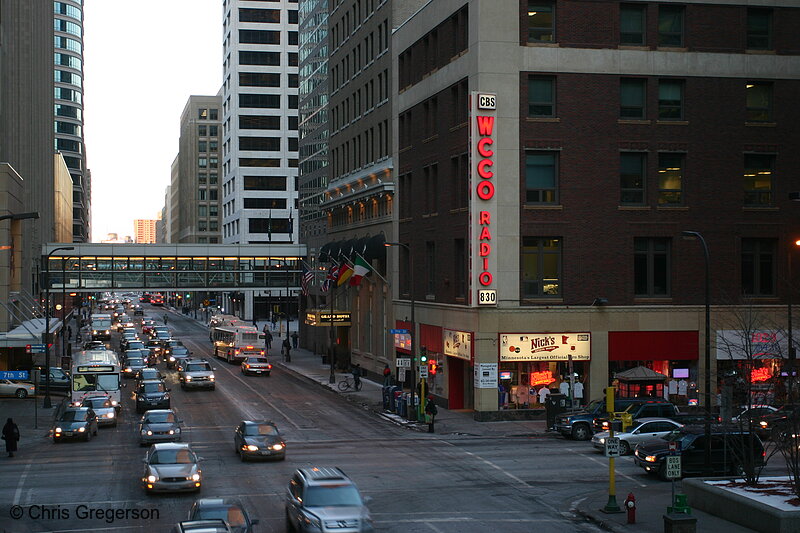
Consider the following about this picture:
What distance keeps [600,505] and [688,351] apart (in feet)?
81.7

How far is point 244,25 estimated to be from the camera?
159500 millimetres

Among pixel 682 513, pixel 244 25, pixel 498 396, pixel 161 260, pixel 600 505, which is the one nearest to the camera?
pixel 682 513

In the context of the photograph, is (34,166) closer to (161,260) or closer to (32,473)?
(161,260)

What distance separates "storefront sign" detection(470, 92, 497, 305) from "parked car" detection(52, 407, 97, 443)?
19719mm

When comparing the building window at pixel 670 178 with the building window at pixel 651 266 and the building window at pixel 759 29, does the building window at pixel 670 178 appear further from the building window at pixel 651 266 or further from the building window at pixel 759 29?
the building window at pixel 759 29

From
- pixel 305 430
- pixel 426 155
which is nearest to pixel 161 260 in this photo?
pixel 426 155

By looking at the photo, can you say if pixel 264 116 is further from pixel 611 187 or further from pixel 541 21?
pixel 611 187

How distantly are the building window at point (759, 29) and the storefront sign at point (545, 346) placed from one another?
19.1m

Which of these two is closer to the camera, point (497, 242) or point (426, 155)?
point (497, 242)

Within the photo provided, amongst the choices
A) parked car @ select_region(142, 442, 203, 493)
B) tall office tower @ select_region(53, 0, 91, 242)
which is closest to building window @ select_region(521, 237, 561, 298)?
parked car @ select_region(142, 442, 203, 493)

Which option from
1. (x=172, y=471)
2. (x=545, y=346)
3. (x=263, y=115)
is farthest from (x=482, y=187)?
(x=263, y=115)

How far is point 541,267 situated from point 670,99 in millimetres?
11870

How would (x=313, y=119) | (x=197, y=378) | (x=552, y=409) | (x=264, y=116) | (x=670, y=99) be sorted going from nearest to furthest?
(x=552, y=409)
(x=670, y=99)
(x=197, y=378)
(x=313, y=119)
(x=264, y=116)

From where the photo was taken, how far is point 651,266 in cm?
5112
